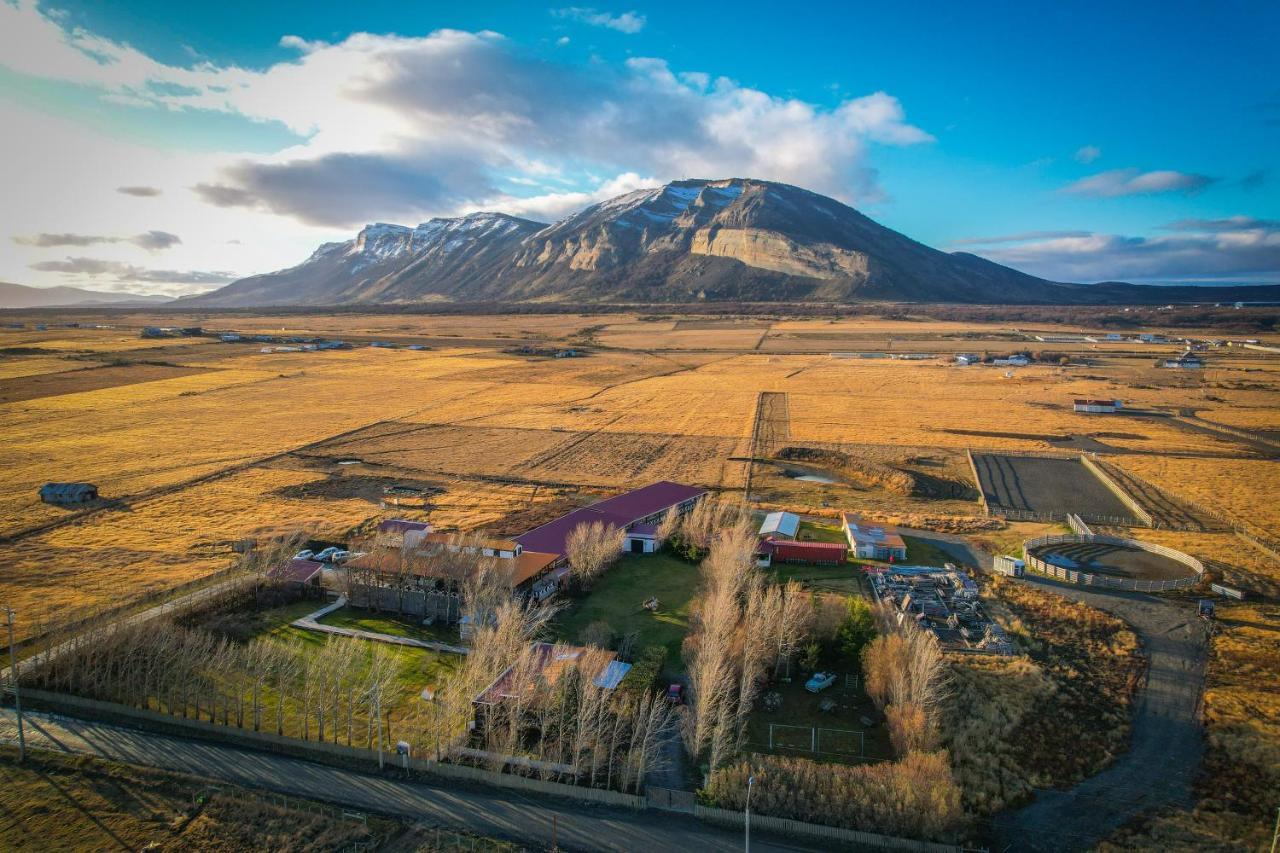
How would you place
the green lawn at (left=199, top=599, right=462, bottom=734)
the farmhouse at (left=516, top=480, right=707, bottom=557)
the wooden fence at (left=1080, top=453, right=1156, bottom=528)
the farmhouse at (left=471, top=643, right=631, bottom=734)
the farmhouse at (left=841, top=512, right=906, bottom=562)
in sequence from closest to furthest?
the farmhouse at (left=471, top=643, right=631, bottom=734), the green lawn at (left=199, top=599, right=462, bottom=734), the farmhouse at (left=516, top=480, right=707, bottom=557), the farmhouse at (left=841, top=512, right=906, bottom=562), the wooden fence at (left=1080, top=453, right=1156, bottom=528)

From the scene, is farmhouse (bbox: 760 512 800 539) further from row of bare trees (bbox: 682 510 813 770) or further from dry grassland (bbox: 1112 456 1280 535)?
dry grassland (bbox: 1112 456 1280 535)

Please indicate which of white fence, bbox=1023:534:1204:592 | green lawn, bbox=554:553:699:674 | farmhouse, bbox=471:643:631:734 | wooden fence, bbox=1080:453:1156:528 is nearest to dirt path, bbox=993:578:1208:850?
white fence, bbox=1023:534:1204:592

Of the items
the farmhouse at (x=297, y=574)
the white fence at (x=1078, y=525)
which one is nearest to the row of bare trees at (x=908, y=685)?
the white fence at (x=1078, y=525)

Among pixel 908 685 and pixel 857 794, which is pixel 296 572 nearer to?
pixel 857 794

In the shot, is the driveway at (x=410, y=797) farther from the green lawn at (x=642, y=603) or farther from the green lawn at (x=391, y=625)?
the green lawn at (x=642, y=603)

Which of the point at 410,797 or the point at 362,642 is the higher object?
the point at 362,642

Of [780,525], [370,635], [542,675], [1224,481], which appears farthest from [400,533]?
[1224,481]
